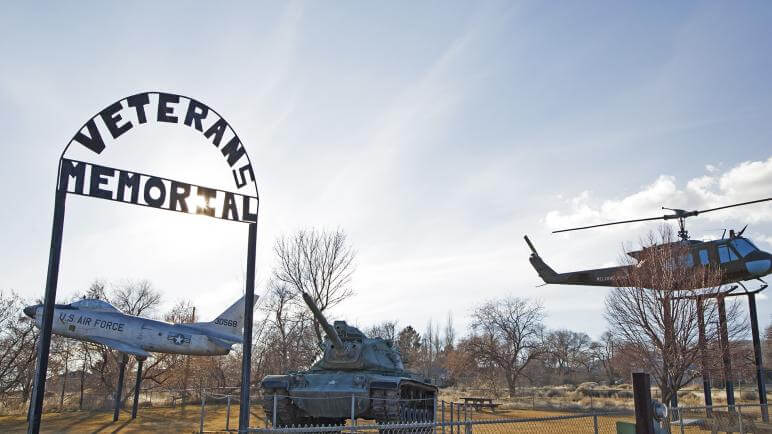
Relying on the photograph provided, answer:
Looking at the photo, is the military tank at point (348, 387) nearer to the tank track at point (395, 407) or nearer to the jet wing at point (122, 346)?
the tank track at point (395, 407)

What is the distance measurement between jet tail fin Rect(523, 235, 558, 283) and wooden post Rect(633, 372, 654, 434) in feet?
67.1

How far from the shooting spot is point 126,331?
20.0 m

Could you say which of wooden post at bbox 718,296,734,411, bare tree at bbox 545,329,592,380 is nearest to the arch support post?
wooden post at bbox 718,296,734,411

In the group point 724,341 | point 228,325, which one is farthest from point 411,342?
point 724,341

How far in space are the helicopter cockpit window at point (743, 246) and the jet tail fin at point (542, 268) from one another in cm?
756

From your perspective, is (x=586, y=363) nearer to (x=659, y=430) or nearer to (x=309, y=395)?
(x=309, y=395)

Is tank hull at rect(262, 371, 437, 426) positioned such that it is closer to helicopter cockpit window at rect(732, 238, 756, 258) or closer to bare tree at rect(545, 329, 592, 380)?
helicopter cockpit window at rect(732, 238, 756, 258)

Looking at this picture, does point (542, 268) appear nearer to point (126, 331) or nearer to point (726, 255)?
point (726, 255)

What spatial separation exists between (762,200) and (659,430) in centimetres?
1322

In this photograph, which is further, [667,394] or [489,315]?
[489,315]

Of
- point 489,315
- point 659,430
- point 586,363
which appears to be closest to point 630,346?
point 659,430

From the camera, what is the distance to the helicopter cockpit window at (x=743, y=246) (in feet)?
66.3

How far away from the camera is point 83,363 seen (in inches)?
1214

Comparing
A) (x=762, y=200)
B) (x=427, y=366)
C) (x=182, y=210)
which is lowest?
(x=427, y=366)
